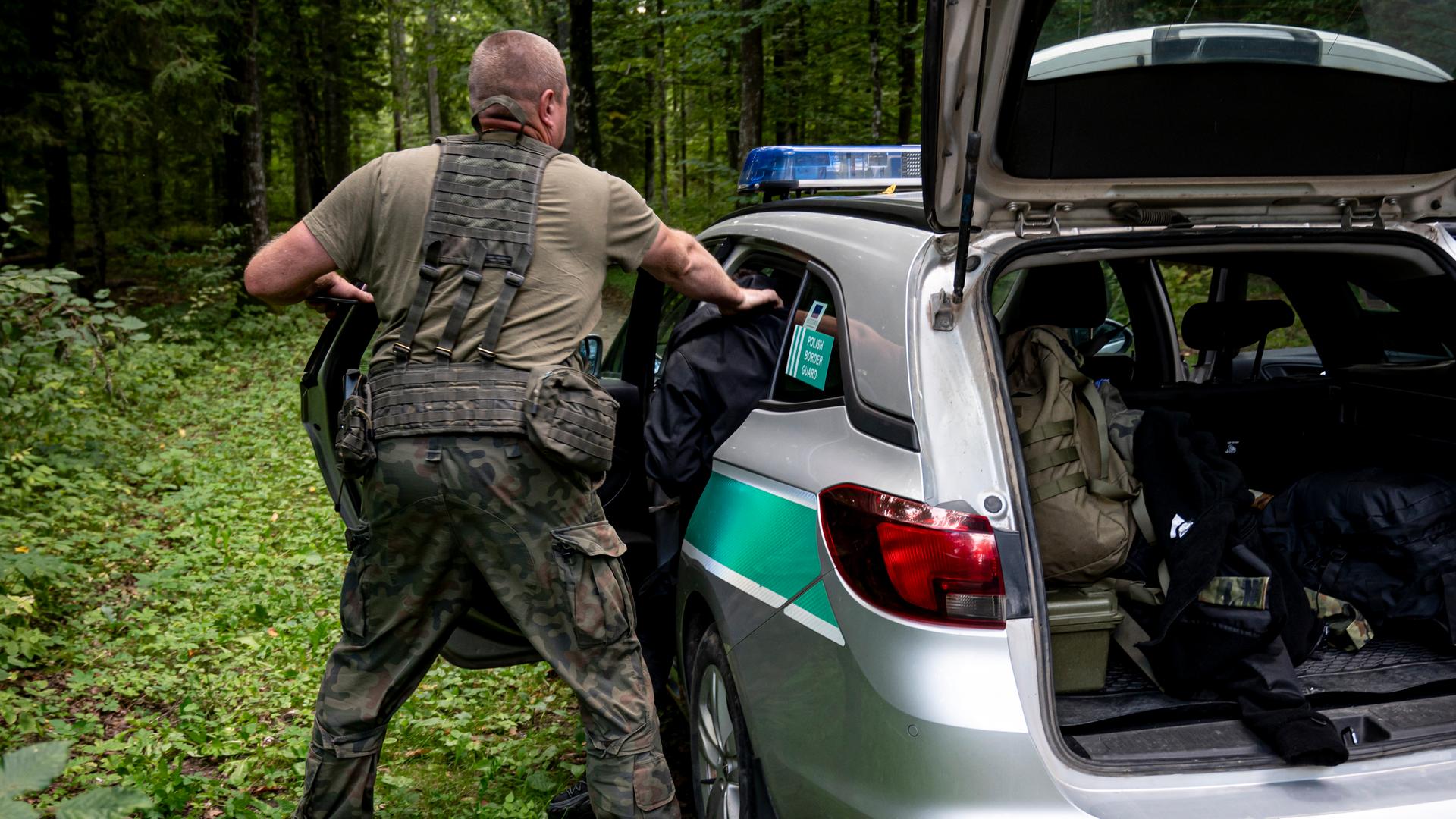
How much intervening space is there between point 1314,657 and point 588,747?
1.84 meters

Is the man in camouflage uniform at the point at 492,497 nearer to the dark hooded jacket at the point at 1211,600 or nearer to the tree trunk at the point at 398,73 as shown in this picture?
the dark hooded jacket at the point at 1211,600

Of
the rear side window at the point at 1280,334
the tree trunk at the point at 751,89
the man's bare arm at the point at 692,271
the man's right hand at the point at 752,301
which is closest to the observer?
the man's bare arm at the point at 692,271

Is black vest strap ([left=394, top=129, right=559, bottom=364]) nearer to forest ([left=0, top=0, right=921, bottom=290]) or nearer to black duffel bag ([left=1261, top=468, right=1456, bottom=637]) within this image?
black duffel bag ([left=1261, top=468, right=1456, bottom=637])

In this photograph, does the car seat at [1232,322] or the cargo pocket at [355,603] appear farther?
the car seat at [1232,322]

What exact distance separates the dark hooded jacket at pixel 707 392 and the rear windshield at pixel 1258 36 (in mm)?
1034

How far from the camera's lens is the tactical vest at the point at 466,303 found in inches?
99.0

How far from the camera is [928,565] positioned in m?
1.99

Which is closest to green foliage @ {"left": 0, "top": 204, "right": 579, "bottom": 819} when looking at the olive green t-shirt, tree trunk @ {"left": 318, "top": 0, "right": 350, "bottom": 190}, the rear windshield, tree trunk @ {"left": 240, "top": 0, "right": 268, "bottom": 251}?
the olive green t-shirt

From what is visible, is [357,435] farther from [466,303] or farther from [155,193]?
[155,193]

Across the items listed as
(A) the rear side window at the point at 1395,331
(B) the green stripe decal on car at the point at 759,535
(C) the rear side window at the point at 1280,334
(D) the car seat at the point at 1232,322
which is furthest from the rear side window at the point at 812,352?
(C) the rear side window at the point at 1280,334

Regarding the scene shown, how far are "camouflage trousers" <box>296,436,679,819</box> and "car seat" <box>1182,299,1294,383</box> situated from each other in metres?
2.66

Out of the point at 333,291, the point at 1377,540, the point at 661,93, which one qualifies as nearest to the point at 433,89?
the point at 661,93

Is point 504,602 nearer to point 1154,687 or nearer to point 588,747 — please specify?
point 588,747

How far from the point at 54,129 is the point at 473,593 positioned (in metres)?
12.5
